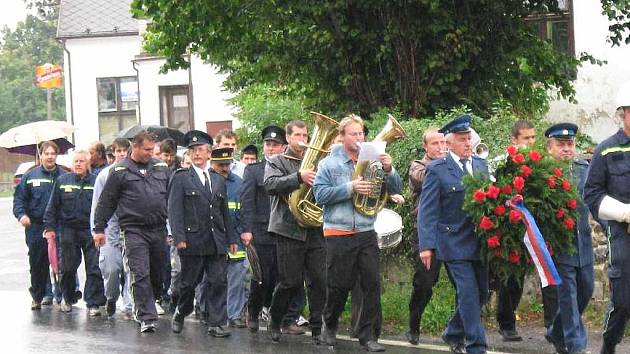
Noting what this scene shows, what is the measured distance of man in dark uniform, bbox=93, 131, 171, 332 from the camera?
40.1 ft

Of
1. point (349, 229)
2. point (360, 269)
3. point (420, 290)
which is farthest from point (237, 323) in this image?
point (349, 229)

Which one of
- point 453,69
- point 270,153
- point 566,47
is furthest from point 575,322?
point 566,47

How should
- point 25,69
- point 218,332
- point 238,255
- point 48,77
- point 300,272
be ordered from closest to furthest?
point 300,272 < point 218,332 < point 238,255 < point 48,77 < point 25,69

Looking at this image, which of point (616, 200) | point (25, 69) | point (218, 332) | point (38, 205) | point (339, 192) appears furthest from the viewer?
point (25, 69)

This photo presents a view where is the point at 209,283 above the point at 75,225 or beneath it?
beneath

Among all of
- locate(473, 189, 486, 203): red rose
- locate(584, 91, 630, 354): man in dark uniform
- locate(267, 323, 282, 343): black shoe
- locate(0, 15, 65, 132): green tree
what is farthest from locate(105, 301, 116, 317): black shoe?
locate(0, 15, 65, 132): green tree

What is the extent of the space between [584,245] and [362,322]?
81.6 inches

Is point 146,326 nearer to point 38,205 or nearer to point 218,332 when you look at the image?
point 218,332

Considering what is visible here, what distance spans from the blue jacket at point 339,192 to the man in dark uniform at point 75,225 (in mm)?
4486

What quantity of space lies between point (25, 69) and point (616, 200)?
10113cm

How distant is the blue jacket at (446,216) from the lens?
9641 millimetres

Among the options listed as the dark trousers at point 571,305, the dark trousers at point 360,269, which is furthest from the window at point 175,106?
the dark trousers at point 571,305

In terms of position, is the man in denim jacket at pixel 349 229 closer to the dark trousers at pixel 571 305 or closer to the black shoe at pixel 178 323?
the dark trousers at pixel 571 305

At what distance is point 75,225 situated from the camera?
14.2 meters
